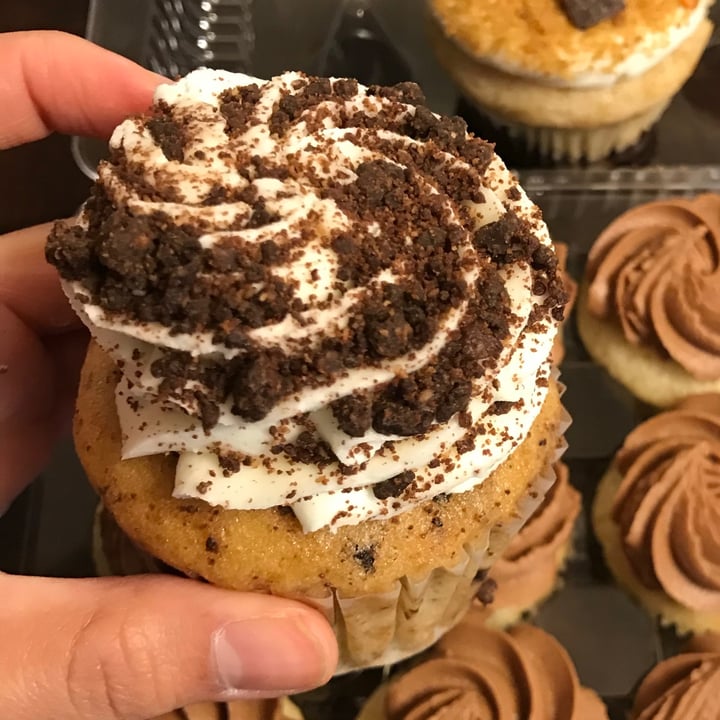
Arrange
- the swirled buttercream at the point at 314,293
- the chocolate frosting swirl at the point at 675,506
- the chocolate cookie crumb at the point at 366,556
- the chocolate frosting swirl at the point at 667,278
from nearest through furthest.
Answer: the swirled buttercream at the point at 314,293 → the chocolate cookie crumb at the point at 366,556 → the chocolate frosting swirl at the point at 675,506 → the chocolate frosting swirl at the point at 667,278

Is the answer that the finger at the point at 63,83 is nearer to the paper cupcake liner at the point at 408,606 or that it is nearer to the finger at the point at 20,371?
the finger at the point at 20,371

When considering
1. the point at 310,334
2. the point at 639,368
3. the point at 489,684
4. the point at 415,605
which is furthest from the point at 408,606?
the point at 639,368

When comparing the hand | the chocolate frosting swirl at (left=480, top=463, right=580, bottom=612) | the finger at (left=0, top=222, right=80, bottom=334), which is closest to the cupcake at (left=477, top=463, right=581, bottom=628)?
the chocolate frosting swirl at (left=480, top=463, right=580, bottom=612)

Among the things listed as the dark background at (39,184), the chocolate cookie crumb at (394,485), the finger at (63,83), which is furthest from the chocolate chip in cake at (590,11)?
the chocolate cookie crumb at (394,485)

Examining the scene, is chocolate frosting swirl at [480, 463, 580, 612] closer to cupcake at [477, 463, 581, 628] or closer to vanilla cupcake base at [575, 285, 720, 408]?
cupcake at [477, 463, 581, 628]

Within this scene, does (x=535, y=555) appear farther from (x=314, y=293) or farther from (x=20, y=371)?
(x=20, y=371)

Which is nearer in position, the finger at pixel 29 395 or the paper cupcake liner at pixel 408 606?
the paper cupcake liner at pixel 408 606

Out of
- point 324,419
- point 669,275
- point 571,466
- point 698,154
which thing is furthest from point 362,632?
point 698,154

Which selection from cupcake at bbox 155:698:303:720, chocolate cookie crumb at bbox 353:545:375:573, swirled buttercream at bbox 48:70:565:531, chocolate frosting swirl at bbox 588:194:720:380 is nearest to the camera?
swirled buttercream at bbox 48:70:565:531
